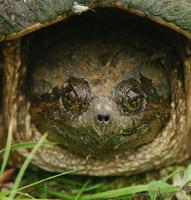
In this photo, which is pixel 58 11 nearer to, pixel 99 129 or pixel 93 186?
pixel 99 129

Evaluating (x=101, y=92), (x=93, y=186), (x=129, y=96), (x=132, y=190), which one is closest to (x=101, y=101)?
(x=101, y=92)

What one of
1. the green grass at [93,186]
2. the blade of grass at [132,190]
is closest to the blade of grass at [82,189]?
the green grass at [93,186]

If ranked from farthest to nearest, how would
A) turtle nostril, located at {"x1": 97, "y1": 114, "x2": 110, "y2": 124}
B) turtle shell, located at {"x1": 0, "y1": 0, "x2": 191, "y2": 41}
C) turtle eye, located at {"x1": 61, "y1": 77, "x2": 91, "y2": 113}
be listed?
turtle eye, located at {"x1": 61, "y1": 77, "x2": 91, "y2": 113} → turtle nostril, located at {"x1": 97, "y1": 114, "x2": 110, "y2": 124} → turtle shell, located at {"x1": 0, "y1": 0, "x2": 191, "y2": 41}

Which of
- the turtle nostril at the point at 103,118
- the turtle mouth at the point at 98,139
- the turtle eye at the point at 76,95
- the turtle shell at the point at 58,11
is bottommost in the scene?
the turtle mouth at the point at 98,139

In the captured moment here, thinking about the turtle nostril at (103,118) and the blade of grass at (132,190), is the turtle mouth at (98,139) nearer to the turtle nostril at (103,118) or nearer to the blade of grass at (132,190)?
the turtle nostril at (103,118)

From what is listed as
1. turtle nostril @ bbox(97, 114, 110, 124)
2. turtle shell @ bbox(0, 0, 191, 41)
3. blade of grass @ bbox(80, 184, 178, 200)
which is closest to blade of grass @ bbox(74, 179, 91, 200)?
blade of grass @ bbox(80, 184, 178, 200)

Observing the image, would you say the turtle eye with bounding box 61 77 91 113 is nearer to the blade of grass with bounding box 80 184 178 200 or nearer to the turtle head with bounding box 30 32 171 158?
the turtle head with bounding box 30 32 171 158

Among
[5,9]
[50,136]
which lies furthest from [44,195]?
[5,9]
